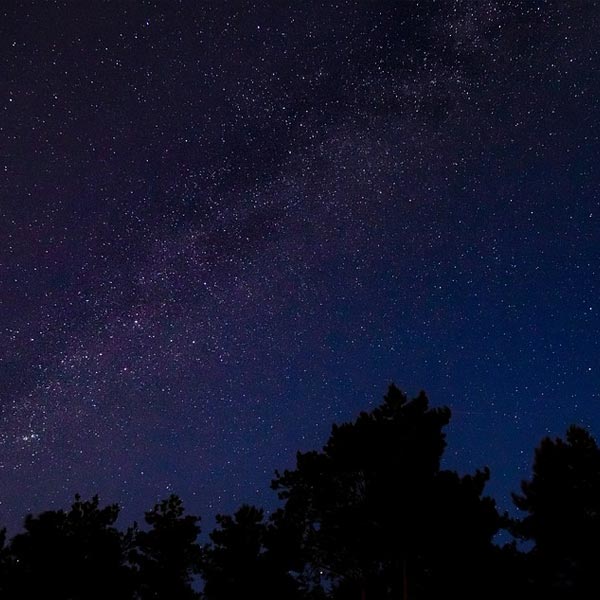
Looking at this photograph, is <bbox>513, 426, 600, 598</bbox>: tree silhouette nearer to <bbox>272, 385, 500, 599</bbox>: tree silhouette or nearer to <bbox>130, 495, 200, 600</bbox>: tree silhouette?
<bbox>272, 385, 500, 599</bbox>: tree silhouette

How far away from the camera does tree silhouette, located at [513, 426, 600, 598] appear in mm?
20359

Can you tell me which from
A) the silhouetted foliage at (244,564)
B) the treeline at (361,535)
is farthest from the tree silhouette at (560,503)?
the silhouetted foliage at (244,564)

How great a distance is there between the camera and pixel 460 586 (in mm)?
22766

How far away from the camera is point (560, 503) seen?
22.2 metres

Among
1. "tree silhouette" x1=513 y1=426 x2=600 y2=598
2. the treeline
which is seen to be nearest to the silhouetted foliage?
the treeline

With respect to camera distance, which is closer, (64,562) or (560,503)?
(560,503)

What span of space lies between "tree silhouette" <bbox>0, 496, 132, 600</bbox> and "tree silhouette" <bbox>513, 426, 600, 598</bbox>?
631 inches

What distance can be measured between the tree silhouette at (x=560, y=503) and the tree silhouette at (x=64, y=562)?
1603cm

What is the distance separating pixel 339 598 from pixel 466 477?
6444mm

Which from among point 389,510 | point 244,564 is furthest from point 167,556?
point 389,510

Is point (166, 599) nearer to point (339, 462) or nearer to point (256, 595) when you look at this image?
point (256, 595)

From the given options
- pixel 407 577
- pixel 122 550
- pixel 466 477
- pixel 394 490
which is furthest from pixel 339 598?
pixel 122 550

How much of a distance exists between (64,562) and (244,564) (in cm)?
732

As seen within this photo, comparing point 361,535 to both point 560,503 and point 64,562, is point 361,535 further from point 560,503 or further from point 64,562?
point 64,562
